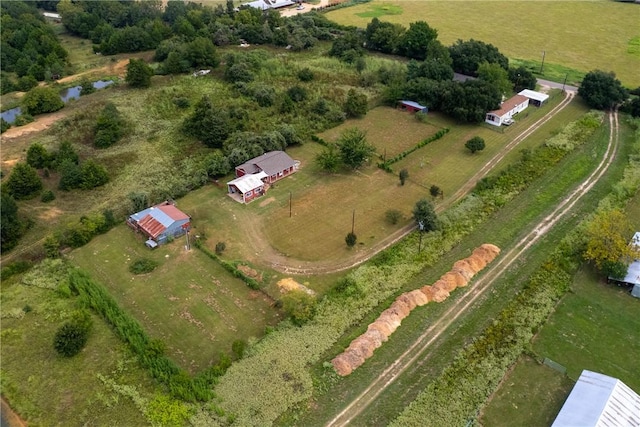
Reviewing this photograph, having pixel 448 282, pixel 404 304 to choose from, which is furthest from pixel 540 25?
pixel 404 304

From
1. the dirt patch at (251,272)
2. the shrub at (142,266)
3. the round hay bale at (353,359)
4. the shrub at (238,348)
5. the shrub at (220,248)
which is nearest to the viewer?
the round hay bale at (353,359)

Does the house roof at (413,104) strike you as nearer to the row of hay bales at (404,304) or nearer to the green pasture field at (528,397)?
the row of hay bales at (404,304)

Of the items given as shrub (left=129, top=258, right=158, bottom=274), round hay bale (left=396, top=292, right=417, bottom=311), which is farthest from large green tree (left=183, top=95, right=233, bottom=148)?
round hay bale (left=396, top=292, right=417, bottom=311)

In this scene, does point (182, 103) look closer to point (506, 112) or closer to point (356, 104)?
point (356, 104)

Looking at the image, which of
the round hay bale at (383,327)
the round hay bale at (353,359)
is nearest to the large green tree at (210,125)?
the round hay bale at (383,327)

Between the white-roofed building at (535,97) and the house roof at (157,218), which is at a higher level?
the white-roofed building at (535,97)

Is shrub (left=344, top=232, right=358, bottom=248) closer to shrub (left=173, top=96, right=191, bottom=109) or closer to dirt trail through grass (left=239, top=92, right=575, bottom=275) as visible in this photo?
dirt trail through grass (left=239, top=92, right=575, bottom=275)
